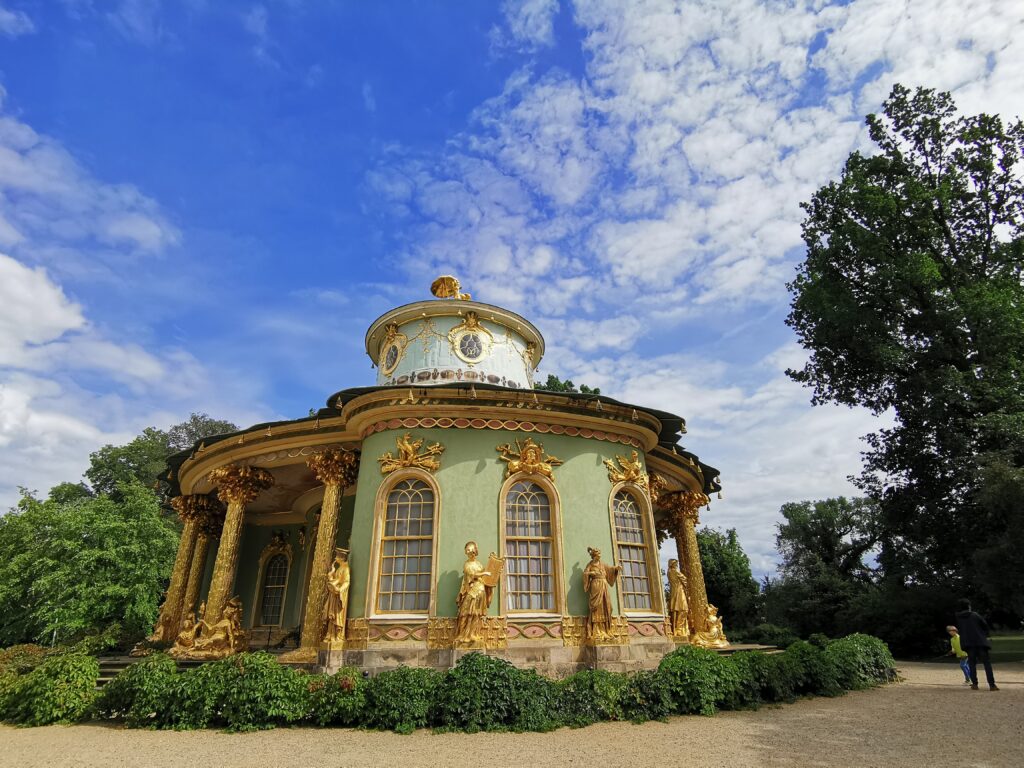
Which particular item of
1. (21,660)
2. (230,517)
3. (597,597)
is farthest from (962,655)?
(21,660)

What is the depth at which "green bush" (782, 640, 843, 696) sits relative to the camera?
1059cm

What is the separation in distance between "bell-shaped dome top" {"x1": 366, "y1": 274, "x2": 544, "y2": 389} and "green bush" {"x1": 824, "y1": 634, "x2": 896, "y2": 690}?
1017 centimetres

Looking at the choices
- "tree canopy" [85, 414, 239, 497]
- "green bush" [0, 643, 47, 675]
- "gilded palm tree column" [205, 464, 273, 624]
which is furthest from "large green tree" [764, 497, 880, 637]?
"tree canopy" [85, 414, 239, 497]

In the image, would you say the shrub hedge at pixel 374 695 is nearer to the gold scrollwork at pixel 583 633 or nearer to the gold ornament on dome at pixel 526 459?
the gold scrollwork at pixel 583 633

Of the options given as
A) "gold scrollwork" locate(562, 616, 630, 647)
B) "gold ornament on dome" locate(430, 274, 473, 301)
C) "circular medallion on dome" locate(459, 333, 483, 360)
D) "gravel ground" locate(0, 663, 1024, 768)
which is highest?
"gold ornament on dome" locate(430, 274, 473, 301)

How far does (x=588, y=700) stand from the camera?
345 inches

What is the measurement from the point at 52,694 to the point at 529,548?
8.23 metres

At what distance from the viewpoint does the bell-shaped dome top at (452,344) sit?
1653 centimetres

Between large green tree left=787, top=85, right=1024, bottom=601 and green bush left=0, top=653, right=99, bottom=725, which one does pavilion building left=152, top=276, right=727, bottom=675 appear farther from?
large green tree left=787, top=85, right=1024, bottom=601

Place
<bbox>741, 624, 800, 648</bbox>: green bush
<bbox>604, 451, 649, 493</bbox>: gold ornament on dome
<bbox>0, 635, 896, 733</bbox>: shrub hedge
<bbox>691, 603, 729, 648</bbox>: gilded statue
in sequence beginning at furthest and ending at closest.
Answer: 1. <bbox>741, 624, 800, 648</bbox>: green bush
2. <bbox>691, 603, 729, 648</bbox>: gilded statue
3. <bbox>604, 451, 649, 493</bbox>: gold ornament on dome
4. <bbox>0, 635, 896, 733</bbox>: shrub hedge

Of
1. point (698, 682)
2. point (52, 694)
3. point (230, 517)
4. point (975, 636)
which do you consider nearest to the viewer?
point (52, 694)

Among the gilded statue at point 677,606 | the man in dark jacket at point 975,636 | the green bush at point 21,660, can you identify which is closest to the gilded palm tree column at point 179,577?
the green bush at point 21,660

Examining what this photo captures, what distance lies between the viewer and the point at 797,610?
2684 cm

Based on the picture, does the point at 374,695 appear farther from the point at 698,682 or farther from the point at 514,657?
the point at 698,682
